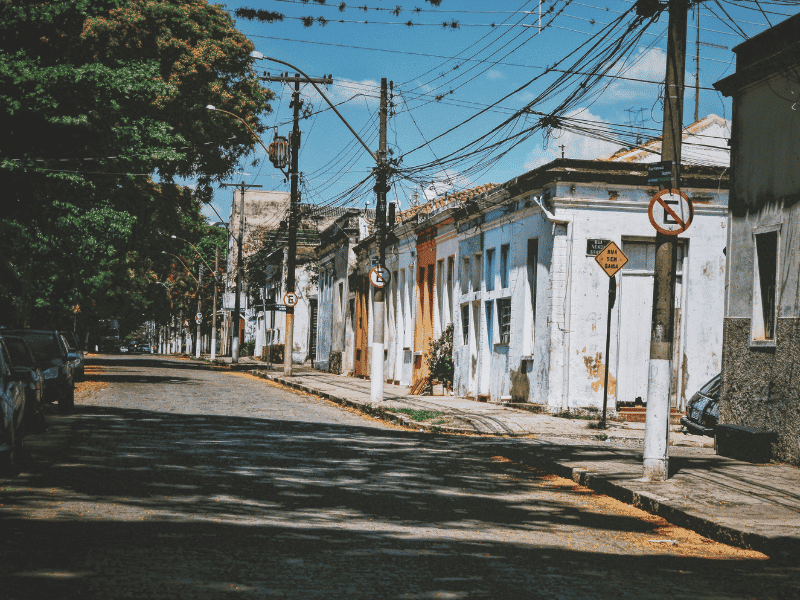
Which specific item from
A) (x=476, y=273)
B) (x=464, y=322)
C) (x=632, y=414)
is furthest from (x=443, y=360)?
(x=632, y=414)

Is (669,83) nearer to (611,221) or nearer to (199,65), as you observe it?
(611,221)

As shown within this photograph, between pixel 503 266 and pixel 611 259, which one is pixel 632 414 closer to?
pixel 611 259

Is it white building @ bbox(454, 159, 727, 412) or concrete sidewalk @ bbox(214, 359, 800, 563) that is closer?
concrete sidewalk @ bbox(214, 359, 800, 563)

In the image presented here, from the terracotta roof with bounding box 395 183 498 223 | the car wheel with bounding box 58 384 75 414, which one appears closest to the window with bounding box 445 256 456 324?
the terracotta roof with bounding box 395 183 498 223

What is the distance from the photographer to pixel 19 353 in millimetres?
Answer: 15539

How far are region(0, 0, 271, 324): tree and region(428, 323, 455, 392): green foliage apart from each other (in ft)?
31.1

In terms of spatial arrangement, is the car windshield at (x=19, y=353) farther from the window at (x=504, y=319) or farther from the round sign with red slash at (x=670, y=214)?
the window at (x=504, y=319)

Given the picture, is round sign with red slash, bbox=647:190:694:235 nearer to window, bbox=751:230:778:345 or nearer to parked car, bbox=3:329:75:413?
window, bbox=751:230:778:345

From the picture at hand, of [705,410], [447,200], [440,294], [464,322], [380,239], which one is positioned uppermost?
[447,200]

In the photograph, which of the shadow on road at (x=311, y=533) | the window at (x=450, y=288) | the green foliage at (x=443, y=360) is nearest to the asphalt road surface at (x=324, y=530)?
the shadow on road at (x=311, y=533)

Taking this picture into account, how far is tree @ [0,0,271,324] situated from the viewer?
23.5m

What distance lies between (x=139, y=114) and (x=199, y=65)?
26.4 feet

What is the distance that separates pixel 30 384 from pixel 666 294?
880cm

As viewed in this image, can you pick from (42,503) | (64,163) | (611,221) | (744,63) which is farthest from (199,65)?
(42,503)
